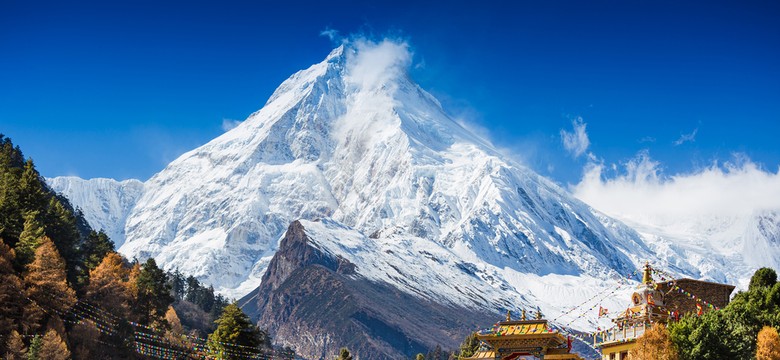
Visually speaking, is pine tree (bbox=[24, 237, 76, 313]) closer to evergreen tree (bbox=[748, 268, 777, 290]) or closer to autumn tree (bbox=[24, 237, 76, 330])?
autumn tree (bbox=[24, 237, 76, 330])

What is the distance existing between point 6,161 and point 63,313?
3840 centimetres

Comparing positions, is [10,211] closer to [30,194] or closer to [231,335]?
[30,194]

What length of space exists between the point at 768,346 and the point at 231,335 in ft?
148

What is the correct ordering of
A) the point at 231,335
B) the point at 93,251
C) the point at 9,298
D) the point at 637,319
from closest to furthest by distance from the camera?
the point at 637,319, the point at 9,298, the point at 231,335, the point at 93,251

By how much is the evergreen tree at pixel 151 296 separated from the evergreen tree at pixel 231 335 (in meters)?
25.4

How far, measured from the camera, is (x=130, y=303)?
104125 mm

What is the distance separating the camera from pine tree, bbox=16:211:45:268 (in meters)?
81.8

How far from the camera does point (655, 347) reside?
51.2 meters

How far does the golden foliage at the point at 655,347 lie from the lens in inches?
2009

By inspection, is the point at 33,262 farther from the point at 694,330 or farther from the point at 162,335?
the point at 694,330

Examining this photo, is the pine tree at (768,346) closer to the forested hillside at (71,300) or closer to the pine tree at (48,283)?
the forested hillside at (71,300)

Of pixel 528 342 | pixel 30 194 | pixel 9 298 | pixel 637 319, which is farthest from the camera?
pixel 30 194

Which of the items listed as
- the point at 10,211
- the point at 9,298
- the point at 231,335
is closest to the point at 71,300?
the point at 9,298

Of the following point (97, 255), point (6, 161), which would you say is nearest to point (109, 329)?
point (97, 255)
